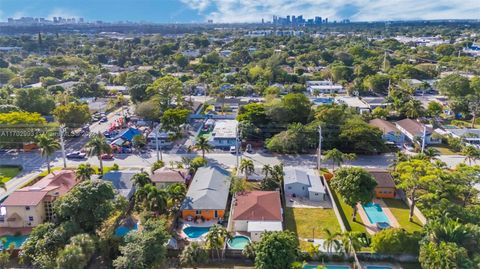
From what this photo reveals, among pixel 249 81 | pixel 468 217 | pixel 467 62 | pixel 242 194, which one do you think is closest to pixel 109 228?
pixel 242 194

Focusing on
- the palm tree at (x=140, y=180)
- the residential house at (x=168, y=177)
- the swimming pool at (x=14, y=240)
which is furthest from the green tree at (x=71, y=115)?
the swimming pool at (x=14, y=240)

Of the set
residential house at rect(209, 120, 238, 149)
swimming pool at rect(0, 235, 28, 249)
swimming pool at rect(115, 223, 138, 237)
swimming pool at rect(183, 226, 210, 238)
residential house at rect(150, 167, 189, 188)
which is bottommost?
swimming pool at rect(183, 226, 210, 238)

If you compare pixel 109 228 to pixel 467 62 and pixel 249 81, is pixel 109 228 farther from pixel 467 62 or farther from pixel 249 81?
pixel 467 62

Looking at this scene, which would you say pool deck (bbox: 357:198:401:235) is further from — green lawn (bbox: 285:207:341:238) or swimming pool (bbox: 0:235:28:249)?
swimming pool (bbox: 0:235:28:249)

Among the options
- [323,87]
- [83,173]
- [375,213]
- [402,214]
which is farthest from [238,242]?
[323,87]

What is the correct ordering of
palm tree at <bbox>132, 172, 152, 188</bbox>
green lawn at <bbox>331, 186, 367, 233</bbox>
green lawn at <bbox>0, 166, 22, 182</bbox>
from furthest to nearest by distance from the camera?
green lawn at <bbox>0, 166, 22, 182</bbox> → palm tree at <bbox>132, 172, 152, 188</bbox> → green lawn at <bbox>331, 186, 367, 233</bbox>

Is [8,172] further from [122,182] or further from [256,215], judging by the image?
[256,215]

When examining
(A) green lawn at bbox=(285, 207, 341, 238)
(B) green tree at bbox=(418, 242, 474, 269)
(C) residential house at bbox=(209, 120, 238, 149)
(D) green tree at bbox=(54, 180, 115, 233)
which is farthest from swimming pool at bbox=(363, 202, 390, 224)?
(D) green tree at bbox=(54, 180, 115, 233)
